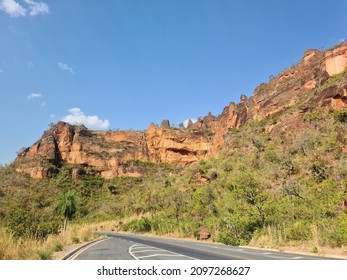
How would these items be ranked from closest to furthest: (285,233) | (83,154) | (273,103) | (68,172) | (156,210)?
(285,233)
(156,210)
(273,103)
(68,172)
(83,154)

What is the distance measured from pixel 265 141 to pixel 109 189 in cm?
6801

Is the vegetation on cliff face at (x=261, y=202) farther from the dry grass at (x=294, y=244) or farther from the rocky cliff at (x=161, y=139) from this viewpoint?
the rocky cliff at (x=161, y=139)

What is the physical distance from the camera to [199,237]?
29.2m

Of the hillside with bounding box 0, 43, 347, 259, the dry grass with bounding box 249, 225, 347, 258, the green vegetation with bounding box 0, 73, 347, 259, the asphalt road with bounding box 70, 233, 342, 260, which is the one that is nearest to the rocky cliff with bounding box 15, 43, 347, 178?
the hillside with bounding box 0, 43, 347, 259

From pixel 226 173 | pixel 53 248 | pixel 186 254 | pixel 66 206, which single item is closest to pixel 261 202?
pixel 186 254

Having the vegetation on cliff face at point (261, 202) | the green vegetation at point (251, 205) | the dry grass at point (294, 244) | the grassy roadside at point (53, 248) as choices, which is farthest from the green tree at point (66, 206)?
the dry grass at point (294, 244)

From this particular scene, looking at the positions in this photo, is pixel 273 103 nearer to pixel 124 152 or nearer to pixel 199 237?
pixel 199 237

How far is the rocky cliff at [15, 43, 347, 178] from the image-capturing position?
273 feet

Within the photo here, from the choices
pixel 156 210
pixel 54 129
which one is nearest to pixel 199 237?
pixel 156 210

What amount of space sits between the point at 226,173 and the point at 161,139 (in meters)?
93.3

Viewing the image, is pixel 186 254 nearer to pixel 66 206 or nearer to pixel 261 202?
pixel 261 202

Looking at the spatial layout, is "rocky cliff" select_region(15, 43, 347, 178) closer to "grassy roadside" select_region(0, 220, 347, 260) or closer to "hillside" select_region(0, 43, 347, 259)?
"hillside" select_region(0, 43, 347, 259)

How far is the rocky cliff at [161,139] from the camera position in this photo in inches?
3278

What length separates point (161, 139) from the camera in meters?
142
